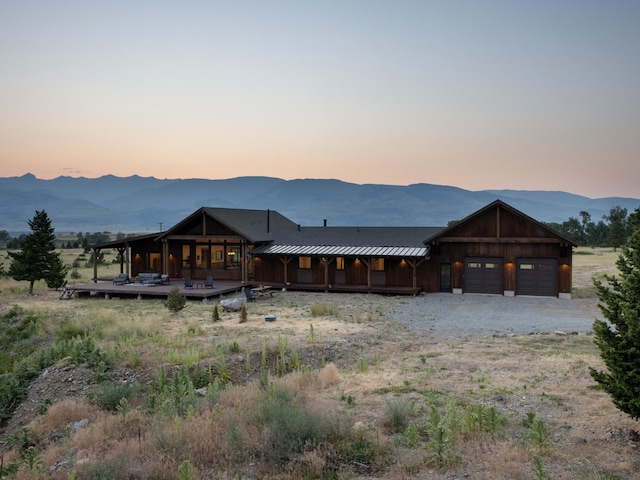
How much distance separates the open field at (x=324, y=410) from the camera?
6.65 m

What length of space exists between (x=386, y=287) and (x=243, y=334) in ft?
47.7

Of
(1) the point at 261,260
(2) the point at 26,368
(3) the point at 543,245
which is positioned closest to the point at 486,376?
(2) the point at 26,368

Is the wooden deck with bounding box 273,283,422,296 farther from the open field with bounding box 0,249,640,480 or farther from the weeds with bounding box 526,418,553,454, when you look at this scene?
the weeds with bounding box 526,418,553,454

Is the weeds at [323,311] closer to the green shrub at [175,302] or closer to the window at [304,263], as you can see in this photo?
the green shrub at [175,302]

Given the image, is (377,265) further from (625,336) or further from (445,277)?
(625,336)

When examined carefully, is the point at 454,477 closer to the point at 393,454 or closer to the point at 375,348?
the point at 393,454

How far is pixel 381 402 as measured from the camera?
31.0ft

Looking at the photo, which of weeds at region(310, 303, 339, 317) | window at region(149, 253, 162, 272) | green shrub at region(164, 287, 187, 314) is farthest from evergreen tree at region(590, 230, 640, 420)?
window at region(149, 253, 162, 272)

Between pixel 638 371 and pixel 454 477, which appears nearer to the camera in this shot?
pixel 454 477

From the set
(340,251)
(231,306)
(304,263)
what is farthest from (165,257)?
(231,306)

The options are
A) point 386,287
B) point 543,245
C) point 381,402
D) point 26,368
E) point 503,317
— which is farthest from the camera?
point 386,287

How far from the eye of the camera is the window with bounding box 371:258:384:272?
29828 millimetres

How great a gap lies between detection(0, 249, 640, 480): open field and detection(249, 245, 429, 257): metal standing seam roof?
1131 centimetres

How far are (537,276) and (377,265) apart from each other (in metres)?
8.82
